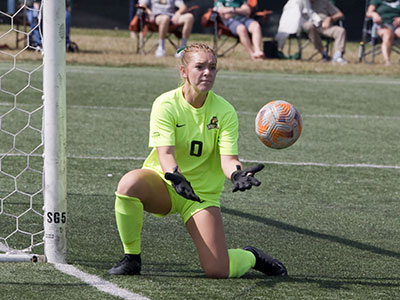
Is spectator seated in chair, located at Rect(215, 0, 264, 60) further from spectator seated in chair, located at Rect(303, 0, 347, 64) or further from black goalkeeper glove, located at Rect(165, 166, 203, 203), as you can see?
black goalkeeper glove, located at Rect(165, 166, 203, 203)

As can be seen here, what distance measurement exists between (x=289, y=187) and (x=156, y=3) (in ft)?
36.3

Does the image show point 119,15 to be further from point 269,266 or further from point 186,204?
point 269,266

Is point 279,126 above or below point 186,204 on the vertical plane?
above

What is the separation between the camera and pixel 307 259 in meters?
5.27

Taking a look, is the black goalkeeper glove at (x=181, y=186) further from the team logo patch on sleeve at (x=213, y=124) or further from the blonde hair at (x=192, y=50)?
the blonde hair at (x=192, y=50)

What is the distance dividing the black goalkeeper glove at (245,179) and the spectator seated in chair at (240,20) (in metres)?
13.5

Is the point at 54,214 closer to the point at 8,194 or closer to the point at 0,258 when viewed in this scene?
the point at 0,258

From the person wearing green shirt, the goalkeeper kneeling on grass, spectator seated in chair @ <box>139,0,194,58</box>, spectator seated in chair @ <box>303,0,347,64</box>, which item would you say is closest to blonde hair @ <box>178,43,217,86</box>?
the goalkeeper kneeling on grass

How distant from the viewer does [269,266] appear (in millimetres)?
4867

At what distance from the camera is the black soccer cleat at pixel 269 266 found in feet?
15.9

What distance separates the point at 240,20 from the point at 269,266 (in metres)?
13.6

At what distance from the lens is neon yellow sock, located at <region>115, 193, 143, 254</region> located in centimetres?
468

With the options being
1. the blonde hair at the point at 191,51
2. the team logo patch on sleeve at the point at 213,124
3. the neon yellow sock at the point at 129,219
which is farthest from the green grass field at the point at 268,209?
the blonde hair at the point at 191,51

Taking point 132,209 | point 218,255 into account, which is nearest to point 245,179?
point 218,255
